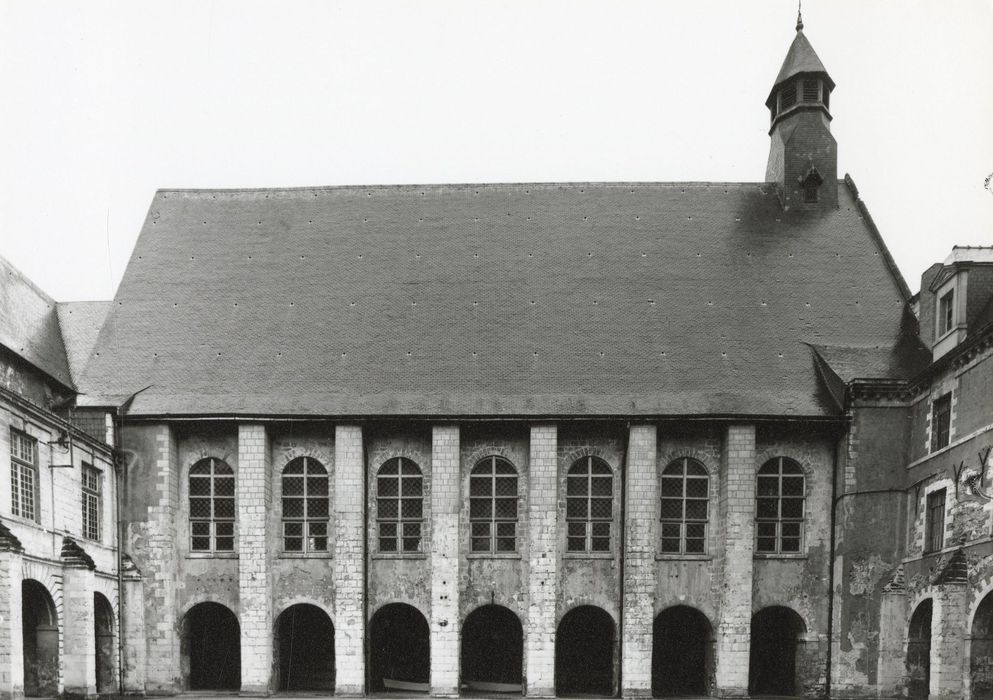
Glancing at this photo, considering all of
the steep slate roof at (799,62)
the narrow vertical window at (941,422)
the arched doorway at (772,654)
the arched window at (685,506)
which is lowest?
the arched doorway at (772,654)

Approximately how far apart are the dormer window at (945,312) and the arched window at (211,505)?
1778 cm

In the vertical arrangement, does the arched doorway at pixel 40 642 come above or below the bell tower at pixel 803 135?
below

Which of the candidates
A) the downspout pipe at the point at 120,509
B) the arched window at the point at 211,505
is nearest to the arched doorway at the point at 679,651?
the arched window at the point at 211,505

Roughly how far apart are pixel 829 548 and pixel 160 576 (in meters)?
16.3

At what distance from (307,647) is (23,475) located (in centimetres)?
878

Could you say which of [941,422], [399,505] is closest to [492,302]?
[399,505]

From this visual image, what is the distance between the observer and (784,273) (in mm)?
26000

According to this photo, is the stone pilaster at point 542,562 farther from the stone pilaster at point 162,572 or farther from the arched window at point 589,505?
the stone pilaster at point 162,572

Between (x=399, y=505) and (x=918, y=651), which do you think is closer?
(x=918, y=651)

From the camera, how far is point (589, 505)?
2328 cm

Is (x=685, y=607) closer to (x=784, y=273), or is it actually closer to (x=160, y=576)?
(x=784, y=273)

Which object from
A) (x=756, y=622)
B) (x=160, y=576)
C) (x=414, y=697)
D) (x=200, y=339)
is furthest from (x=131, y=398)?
(x=756, y=622)

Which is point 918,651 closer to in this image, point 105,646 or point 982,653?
point 982,653

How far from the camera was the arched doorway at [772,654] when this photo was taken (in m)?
Answer: 23.7
